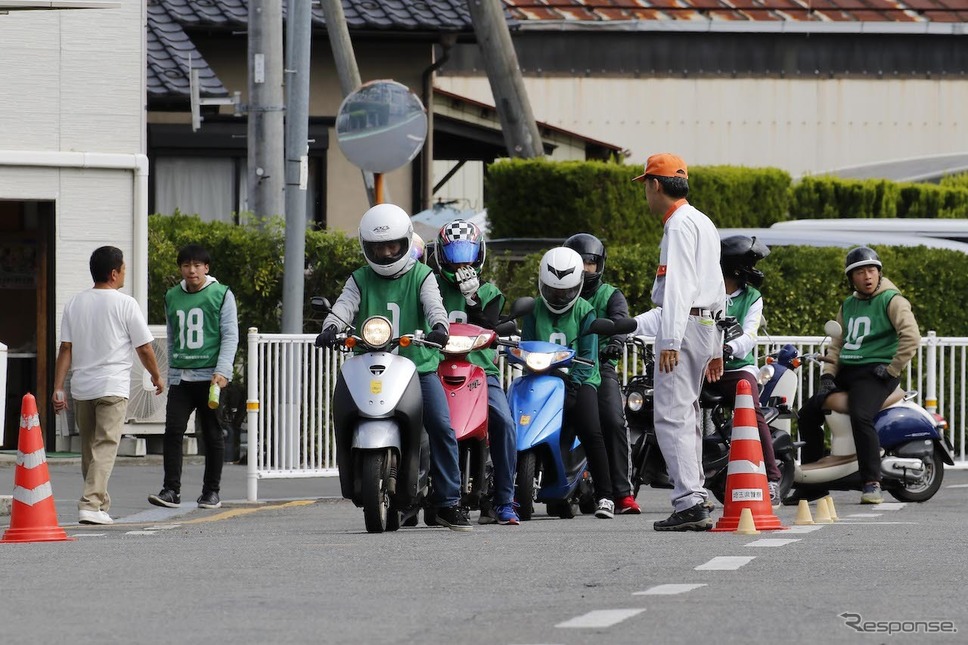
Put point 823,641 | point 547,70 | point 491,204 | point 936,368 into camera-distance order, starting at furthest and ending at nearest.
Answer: point 547,70, point 491,204, point 936,368, point 823,641

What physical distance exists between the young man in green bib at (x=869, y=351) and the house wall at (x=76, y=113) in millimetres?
6339

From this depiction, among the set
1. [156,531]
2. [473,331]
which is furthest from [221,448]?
[473,331]

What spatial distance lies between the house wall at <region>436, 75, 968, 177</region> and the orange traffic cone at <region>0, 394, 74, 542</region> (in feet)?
86.8

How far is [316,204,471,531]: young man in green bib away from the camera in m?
11.0

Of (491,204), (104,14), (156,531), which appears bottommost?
(156,531)

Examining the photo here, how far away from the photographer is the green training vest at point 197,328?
14.0 meters

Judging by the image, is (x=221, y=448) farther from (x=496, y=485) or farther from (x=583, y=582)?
(x=583, y=582)

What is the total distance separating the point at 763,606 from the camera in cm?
Answer: 739

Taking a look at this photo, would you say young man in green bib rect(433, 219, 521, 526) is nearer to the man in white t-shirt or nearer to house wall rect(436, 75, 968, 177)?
the man in white t-shirt

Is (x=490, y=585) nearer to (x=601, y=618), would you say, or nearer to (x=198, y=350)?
(x=601, y=618)

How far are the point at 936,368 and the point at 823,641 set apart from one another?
11.2m

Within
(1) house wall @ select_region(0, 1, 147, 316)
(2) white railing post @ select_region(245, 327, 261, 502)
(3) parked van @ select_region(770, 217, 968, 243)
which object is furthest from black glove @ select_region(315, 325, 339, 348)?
(3) parked van @ select_region(770, 217, 968, 243)

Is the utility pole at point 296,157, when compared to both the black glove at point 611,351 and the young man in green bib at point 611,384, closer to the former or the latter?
the young man in green bib at point 611,384

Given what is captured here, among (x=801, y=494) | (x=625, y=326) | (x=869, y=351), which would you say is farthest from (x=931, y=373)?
(x=625, y=326)
